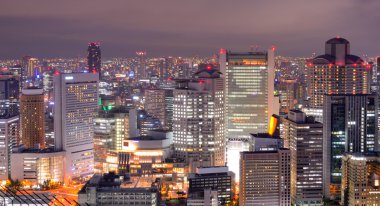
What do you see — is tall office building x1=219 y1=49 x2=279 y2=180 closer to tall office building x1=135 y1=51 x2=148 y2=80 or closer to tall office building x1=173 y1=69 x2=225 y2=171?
tall office building x1=173 y1=69 x2=225 y2=171

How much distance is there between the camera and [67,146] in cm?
1884

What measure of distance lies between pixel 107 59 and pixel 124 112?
1216 cm

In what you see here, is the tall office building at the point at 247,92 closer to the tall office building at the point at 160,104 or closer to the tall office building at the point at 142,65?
the tall office building at the point at 160,104

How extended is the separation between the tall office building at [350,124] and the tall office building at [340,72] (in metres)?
4.68

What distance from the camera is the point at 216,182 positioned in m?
15.7

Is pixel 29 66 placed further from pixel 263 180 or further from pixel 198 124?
pixel 263 180

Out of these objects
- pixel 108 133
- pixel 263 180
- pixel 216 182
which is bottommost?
pixel 216 182

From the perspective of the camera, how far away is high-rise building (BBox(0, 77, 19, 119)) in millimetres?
23880

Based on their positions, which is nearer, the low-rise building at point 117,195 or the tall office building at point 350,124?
the low-rise building at point 117,195

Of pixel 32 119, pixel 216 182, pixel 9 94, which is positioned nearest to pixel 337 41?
pixel 216 182

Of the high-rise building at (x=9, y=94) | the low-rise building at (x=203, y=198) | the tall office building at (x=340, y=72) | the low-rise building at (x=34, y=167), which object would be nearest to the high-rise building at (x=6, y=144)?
the low-rise building at (x=34, y=167)

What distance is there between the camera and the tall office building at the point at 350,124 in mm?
17156

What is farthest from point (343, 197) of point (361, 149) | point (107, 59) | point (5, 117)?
point (107, 59)

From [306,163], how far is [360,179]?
6.85 feet
